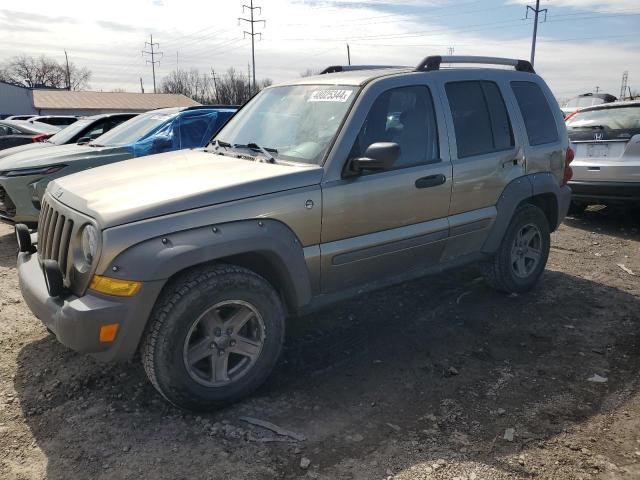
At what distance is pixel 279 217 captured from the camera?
3.16m

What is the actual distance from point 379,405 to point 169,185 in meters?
1.83

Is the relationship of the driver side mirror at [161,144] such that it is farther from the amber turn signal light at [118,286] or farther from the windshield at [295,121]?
the amber turn signal light at [118,286]

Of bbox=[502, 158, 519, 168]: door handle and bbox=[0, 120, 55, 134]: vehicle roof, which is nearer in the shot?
bbox=[502, 158, 519, 168]: door handle

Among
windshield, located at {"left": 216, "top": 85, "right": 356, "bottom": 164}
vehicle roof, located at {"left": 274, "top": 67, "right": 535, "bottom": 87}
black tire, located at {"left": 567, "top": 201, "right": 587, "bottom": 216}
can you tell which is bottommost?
black tire, located at {"left": 567, "top": 201, "right": 587, "bottom": 216}

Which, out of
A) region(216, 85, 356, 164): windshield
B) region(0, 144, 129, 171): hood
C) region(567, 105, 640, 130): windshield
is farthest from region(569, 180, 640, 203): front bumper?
region(0, 144, 129, 171): hood

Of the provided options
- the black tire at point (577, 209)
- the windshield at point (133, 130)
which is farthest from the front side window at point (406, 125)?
the black tire at point (577, 209)

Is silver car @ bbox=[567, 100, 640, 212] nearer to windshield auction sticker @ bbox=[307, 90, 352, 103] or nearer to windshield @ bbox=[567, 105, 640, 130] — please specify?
windshield @ bbox=[567, 105, 640, 130]

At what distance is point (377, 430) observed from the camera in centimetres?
301

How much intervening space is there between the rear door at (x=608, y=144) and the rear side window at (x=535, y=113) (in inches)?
112

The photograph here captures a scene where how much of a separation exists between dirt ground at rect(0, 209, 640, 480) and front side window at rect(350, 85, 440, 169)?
143 cm

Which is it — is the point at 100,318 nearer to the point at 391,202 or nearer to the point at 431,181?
the point at 391,202

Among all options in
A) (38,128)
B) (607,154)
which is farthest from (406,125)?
(38,128)

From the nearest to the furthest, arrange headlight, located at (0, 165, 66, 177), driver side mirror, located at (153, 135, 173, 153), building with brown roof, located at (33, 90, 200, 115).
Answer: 1. headlight, located at (0, 165, 66, 177)
2. driver side mirror, located at (153, 135, 173, 153)
3. building with brown roof, located at (33, 90, 200, 115)

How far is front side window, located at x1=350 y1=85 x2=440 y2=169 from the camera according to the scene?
144 inches
